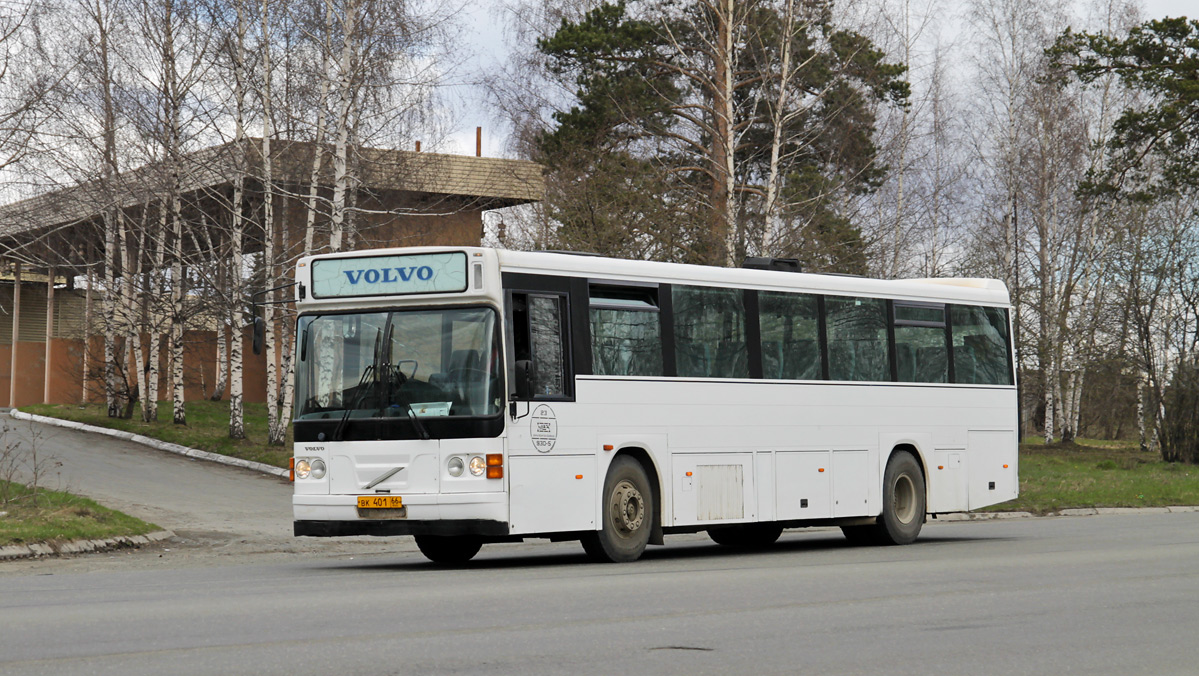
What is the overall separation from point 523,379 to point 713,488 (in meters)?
3.14

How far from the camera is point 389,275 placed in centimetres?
1409

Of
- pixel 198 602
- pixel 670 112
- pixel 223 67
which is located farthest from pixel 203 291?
pixel 198 602

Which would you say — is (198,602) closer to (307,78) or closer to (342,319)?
(342,319)

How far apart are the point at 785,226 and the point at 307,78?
1104 cm

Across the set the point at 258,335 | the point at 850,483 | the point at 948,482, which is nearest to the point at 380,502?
the point at 258,335

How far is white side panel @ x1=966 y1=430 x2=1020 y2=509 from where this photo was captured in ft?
63.4

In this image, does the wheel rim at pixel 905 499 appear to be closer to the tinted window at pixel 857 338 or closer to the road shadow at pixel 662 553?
the road shadow at pixel 662 553

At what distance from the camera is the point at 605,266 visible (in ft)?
48.9

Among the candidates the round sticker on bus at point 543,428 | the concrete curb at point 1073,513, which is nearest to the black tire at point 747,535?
the round sticker on bus at point 543,428

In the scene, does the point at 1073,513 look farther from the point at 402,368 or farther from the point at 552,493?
the point at 402,368

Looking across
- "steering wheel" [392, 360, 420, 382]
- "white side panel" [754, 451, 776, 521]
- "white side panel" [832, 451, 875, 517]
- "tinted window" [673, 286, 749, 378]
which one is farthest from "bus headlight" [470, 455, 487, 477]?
"white side panel" [832, 451, 875, 517]

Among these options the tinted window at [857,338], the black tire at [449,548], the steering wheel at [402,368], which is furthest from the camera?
the tinted window at [857,338]

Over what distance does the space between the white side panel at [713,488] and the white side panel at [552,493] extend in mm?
1351

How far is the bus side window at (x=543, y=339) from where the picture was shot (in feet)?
45.8
